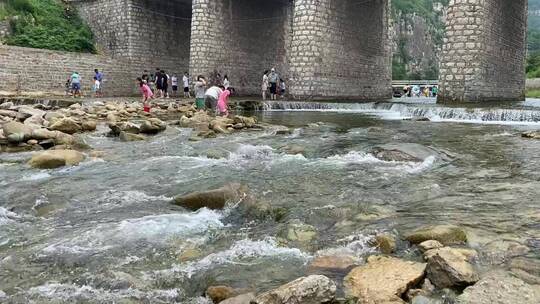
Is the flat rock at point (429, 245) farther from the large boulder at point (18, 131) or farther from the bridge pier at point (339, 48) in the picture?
the bridge pier at point (339, 48)

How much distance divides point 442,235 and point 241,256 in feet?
5.94

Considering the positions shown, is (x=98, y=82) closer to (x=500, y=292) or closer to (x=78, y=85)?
(x=78, y=85)

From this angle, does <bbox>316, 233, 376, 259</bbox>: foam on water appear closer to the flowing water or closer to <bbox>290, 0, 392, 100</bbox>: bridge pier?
the flowing water

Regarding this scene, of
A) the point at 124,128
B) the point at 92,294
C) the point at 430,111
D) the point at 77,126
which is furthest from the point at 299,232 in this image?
the point at 430,111

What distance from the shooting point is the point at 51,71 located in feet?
86.5

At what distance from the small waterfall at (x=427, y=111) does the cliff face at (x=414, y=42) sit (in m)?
72.3

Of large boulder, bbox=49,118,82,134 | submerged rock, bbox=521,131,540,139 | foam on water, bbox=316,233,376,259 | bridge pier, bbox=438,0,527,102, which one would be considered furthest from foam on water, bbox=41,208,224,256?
bridge pier, bbox=438,0,527,102

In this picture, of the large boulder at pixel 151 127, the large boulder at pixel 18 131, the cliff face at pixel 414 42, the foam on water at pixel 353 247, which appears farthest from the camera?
the cliff face at pixel 414 42

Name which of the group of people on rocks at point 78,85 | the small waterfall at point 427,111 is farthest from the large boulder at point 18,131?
the group of people on rocks at point 78,85

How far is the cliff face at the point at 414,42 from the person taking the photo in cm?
9550

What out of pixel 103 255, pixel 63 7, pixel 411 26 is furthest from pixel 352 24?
pixel 411 26

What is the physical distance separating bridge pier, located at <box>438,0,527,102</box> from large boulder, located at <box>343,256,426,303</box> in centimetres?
1799

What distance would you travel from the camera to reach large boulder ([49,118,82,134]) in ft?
39.3

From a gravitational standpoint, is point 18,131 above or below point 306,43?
below
